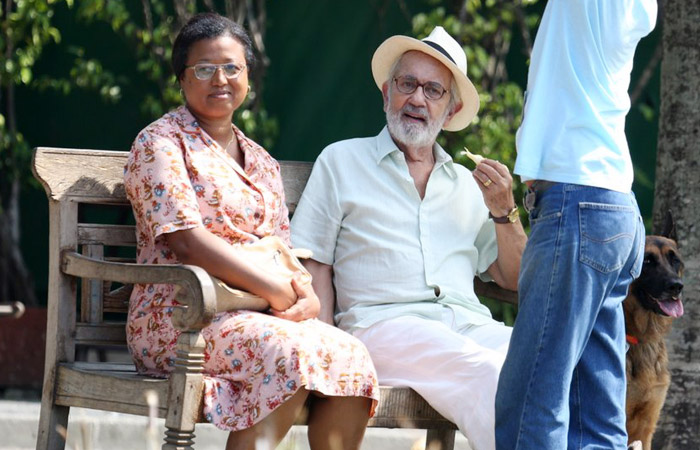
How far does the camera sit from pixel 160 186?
357cm

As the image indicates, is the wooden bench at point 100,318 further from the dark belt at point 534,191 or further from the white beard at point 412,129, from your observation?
the dark belt at point 534,191

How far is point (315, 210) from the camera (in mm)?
4203

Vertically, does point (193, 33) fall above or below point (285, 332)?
above

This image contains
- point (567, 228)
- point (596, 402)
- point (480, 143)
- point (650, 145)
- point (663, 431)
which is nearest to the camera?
point (567, 228)

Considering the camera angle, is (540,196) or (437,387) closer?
(540,196)

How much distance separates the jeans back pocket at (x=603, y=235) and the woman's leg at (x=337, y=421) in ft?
2.83

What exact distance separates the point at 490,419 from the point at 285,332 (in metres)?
0.72

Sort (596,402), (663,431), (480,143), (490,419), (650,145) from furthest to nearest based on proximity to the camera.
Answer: (650,145) < (480,143) < (663,431) < (490,419) < (596,402)

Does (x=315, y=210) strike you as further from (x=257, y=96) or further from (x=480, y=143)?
(x=257, y=96)

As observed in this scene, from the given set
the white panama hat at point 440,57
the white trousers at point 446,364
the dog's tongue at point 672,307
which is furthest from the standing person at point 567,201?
the dog's tongue at point 672,307

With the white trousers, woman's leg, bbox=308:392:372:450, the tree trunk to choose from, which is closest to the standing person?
the white trousers

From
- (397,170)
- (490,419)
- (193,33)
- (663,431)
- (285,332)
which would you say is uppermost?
(193,33)

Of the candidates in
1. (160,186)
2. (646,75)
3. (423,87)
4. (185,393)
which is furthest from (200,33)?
(646,75)

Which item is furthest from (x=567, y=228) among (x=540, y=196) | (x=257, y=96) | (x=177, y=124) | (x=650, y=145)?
(x=650, y=145)
